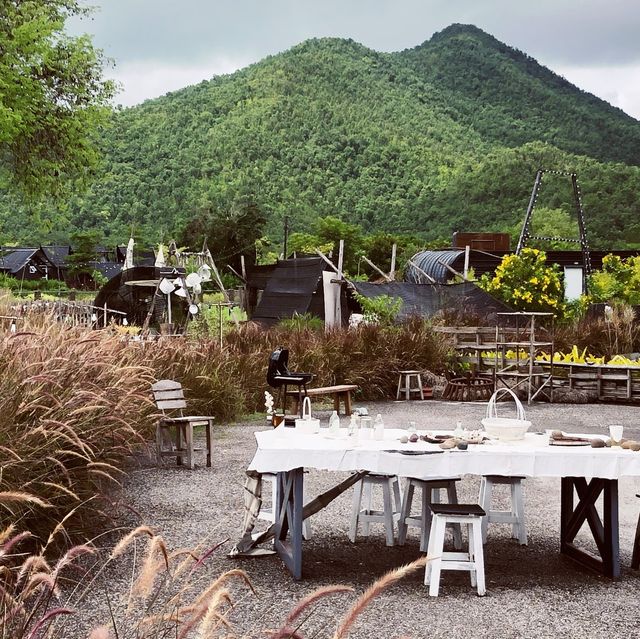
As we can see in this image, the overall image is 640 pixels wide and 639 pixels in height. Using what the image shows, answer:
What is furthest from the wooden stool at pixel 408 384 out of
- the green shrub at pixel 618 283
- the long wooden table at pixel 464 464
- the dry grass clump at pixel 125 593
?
the green shrub at pixel 618 283

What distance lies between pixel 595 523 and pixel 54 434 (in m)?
3.30

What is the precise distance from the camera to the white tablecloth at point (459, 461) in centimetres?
571

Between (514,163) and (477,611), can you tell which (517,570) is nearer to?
(477,611)

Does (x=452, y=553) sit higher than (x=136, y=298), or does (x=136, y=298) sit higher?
(x=136, y=298)

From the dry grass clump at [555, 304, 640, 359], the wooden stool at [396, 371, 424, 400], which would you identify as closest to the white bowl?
the wooden stool at [396, 371, 424, 400]

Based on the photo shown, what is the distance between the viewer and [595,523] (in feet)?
19.7

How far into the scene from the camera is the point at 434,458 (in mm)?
5727

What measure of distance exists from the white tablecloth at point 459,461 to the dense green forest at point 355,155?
49104mm

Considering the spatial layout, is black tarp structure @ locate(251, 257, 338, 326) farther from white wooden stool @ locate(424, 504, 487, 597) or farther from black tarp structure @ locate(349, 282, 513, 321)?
white wooden stool @ locate(424, 504, 487, 597)

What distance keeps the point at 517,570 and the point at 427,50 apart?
109 m

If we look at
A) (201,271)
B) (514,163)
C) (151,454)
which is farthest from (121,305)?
(514,163)

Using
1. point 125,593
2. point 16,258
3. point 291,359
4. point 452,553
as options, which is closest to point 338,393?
point 291,359

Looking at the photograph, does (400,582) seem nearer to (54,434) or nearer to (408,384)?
(54,434)

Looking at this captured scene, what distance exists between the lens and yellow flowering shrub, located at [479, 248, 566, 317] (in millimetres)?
23812
